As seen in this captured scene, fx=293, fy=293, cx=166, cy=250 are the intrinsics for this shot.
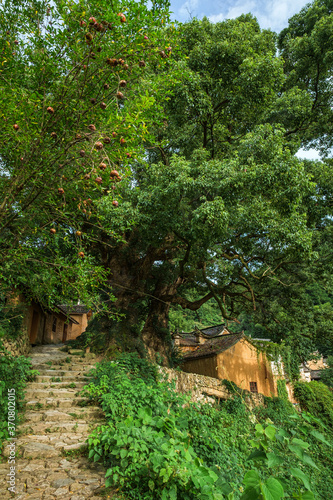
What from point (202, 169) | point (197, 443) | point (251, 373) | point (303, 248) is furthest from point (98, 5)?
point (251, 373)

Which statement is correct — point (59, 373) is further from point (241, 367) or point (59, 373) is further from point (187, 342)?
point (187, 342)

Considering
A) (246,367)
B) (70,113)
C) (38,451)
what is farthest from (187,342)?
(70,113)

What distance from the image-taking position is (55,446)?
4781mm

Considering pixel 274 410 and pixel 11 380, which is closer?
pixel 11 380

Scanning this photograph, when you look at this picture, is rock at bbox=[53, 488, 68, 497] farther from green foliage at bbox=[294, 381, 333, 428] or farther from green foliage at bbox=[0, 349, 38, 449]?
green foliage at bbox=[294, 381, 333, 428]

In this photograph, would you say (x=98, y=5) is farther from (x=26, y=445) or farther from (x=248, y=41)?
(x=248, y=41)

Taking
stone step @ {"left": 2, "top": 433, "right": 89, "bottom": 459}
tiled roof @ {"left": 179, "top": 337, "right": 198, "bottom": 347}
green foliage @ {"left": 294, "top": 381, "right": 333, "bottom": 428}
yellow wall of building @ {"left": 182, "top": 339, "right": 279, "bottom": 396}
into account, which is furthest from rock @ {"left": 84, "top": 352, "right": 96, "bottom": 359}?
green foliage @ {"left": 294, "top": 381, "right": 333, "bottom": 428}

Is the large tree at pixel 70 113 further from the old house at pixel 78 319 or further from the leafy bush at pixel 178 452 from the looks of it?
the old house at pixel 78 319

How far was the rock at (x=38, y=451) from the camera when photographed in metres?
4.46

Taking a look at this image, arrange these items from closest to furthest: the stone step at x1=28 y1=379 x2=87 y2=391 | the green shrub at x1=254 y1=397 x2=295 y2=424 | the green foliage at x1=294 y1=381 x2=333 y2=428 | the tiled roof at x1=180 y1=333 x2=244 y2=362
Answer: the stone step at x1=28 y1=379 x2=87 y2=391 → the green shrub at x1=254 y1=397 x2=295 y2=424 → the tiled roof at x1=180 y1=333 x2=244 y2=362 → the green foliage at x1=294 y1=381 x2=333 y2=428

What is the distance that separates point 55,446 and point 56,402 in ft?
7.54

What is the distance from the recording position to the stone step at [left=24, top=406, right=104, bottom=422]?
604 centimetres

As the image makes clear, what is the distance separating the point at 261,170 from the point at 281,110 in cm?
472

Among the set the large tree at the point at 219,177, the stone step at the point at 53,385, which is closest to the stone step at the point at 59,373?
the stone step at the point at 53,385
